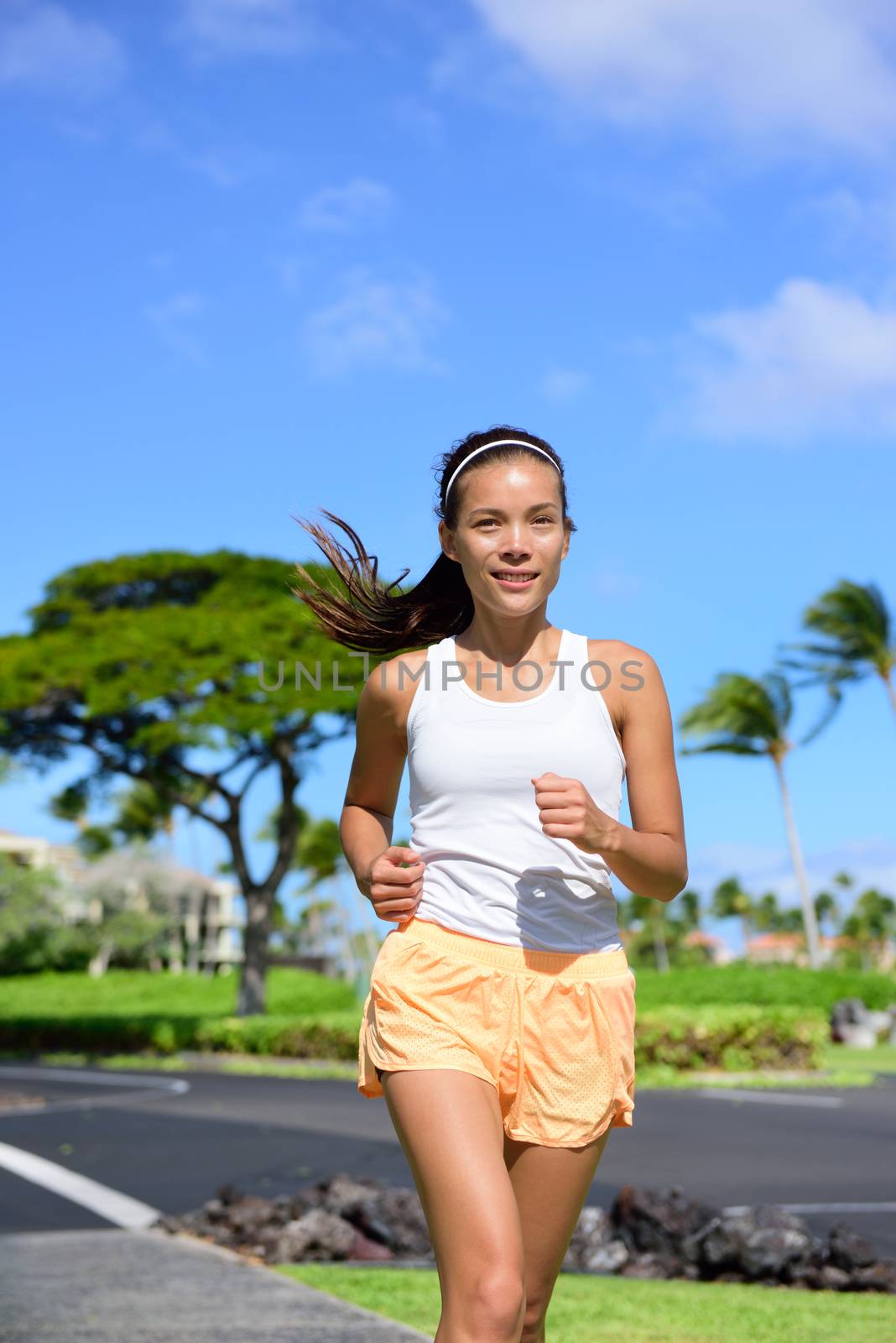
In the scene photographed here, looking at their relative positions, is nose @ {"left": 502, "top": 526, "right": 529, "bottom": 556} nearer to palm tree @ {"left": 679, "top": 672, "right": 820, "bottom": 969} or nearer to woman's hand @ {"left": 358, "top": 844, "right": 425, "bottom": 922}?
woman's hand @ {"left": 358, "top": 844, "right": 425, "bottom": 922}

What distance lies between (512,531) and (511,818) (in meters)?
0.58

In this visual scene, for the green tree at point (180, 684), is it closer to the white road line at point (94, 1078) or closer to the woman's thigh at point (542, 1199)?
the white road line at point (94, 1078)

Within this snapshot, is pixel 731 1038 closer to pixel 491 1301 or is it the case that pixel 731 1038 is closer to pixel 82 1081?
pixel 82 1081

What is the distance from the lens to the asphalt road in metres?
9.55

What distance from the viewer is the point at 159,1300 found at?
18.4ft

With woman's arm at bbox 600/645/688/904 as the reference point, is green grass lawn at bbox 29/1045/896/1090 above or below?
below

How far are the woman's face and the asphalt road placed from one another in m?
5.68

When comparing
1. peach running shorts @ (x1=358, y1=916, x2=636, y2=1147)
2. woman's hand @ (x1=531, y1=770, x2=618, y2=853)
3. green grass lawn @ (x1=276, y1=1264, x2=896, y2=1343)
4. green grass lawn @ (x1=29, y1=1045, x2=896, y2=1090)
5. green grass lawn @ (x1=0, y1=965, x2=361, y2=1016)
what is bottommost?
green grass lawn @ (x1=276, y1=1264, x2=896, y2=1343)

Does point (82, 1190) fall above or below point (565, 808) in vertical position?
below

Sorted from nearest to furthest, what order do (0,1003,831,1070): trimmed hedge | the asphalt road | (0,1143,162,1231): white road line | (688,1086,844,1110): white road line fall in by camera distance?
(0,1143,162,1231): white road line, the asphalt road, (688,1086,844,1110): white road line, (0,1003,831,1070): trimmed hedge

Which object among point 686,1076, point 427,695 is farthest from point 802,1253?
point 686,1076

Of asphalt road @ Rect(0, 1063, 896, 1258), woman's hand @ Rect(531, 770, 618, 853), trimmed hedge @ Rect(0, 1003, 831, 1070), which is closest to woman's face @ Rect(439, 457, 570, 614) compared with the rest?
woman's hand @ Rect(531, 770, 618, 853)

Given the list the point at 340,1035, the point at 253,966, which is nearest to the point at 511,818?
the point at 340,1035

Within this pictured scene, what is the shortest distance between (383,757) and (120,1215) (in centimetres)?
647
